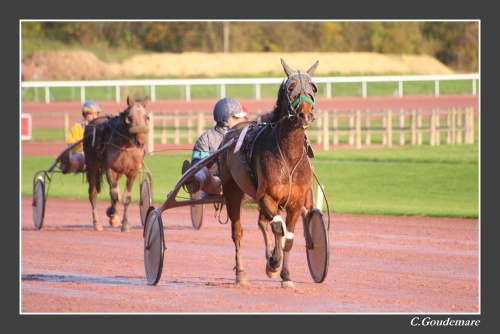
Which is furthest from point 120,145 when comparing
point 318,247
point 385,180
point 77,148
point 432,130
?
point 432,130

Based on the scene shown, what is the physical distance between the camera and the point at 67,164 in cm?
1542

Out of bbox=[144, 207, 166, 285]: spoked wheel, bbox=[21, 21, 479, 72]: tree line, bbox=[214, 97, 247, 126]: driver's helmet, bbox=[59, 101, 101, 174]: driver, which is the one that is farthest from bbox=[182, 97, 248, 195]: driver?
bbox=[21, 21, 479, 72]: tree line

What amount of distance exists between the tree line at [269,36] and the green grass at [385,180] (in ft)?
56.0

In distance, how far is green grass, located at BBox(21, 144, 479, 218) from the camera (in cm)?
1861

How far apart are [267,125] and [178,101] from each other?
1353 inches

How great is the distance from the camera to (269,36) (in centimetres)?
4828

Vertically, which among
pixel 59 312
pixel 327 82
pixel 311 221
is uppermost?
pixel 327 82

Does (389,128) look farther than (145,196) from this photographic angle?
Yes

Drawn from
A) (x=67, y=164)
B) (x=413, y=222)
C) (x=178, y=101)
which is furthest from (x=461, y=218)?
(x=178, y=101)

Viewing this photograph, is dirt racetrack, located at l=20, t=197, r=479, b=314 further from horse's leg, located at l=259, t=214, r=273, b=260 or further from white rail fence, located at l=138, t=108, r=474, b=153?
white rail fence, located at l=138, t=108, r=474, b=153

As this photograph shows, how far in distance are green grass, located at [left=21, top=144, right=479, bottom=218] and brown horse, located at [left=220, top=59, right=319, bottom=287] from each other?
8126 millimetres

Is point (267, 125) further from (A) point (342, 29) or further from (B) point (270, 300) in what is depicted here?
(A) point (342, 29)

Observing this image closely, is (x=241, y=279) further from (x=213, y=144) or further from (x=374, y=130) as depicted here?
(x=374, y=130)

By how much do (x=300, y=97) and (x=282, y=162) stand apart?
24.3 inches
